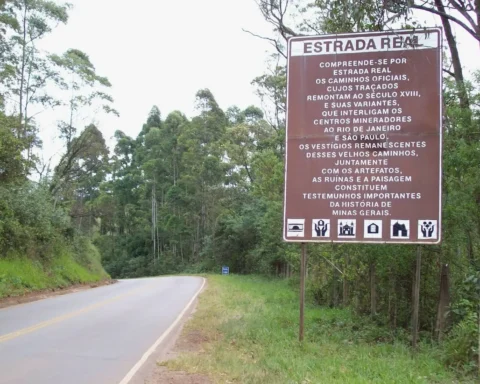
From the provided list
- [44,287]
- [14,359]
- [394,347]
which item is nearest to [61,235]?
[44,287]

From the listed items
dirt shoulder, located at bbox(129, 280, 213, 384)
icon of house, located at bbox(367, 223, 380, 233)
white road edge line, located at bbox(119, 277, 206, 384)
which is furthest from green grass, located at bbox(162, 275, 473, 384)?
icon of house, located at bbox(367, 223, 380, 233)

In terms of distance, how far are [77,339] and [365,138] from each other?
24.2ft

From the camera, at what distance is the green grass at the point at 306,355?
7.29m

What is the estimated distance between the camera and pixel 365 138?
9.63 metres

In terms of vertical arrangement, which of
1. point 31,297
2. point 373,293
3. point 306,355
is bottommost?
point 31,297

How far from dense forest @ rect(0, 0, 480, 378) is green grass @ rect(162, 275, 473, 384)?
25.8 inches

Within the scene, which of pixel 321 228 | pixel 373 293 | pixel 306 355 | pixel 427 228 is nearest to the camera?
pixel 306 355

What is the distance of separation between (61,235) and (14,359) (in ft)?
77.9

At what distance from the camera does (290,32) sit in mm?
15133

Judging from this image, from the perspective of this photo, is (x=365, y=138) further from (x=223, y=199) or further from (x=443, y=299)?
(x=223, y=199)

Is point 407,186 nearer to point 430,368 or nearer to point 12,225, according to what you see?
point 430,368

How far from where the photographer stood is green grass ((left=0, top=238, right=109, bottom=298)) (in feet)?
70.1

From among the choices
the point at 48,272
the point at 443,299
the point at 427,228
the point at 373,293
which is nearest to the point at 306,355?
the point at 427,228

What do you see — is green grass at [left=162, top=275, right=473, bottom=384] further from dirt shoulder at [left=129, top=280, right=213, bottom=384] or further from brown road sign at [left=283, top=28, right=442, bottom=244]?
brown road sign at [left=283, top=28, right=442, bottom=244]
